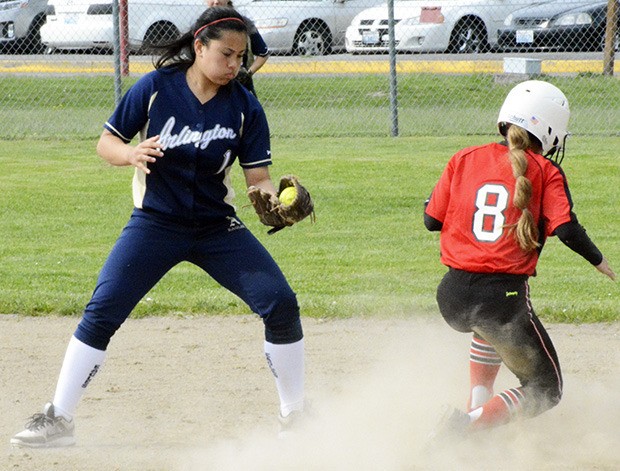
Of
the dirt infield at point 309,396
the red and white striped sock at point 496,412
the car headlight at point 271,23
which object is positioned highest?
the red and white striped sock at point 496,412

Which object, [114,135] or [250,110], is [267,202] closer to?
[250,110]

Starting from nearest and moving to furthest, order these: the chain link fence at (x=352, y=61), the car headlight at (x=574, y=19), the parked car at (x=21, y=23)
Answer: the chain link fence at (x=352, y=61), the car headlight at (x=574, y=19), the parked car at (x=21, y=23)

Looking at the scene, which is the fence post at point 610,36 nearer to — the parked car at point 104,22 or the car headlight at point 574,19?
the car headlight at point 574,19

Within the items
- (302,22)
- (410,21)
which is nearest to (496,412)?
(410,21)

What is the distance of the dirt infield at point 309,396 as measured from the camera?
445cm

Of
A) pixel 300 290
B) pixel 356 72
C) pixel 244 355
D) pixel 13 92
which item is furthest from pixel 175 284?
pixel 356 72

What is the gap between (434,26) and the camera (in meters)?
16.2

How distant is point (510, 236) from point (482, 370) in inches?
27.6

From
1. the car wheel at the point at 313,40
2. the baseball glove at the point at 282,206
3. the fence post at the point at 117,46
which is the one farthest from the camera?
the car wheel at the point at 313,40

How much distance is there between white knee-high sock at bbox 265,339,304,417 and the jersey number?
94 cm

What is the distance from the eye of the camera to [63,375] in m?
4.55

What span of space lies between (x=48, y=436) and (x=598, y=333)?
326cm

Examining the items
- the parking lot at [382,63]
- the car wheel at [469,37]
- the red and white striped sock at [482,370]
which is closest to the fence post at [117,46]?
the parking lot at [382,63]

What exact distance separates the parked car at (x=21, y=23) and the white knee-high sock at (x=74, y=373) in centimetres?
1412
